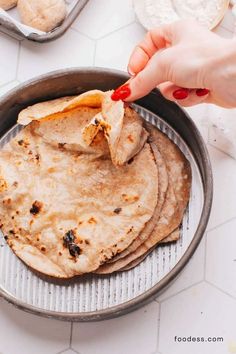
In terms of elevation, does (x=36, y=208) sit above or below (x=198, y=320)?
above

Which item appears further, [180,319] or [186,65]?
[180,319]

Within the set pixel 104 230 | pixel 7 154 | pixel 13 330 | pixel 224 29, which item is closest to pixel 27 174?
pixel 7 154

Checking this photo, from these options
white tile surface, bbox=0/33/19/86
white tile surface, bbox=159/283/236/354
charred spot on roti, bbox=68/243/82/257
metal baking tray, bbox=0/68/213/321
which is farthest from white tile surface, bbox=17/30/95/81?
white tile surface, bbox=159/283/236/354

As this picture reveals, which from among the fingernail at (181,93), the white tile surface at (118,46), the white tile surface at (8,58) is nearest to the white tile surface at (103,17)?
the white tile surface at (118,46)

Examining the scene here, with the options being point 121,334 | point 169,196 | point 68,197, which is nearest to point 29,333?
point 121,334

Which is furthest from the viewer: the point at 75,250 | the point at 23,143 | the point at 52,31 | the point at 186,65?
the point at 52,31

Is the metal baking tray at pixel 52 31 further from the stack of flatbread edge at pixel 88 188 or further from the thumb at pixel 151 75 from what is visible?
the thumb at pixel 151 75

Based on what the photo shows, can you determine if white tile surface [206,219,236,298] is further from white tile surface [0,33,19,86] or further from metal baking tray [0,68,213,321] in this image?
white tile surface [0,33,19,86]

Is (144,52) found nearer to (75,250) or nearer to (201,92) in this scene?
(201,92)

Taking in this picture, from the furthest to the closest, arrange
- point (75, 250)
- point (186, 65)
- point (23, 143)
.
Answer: point (23, 143), point (75, 250), point (186, 65)
